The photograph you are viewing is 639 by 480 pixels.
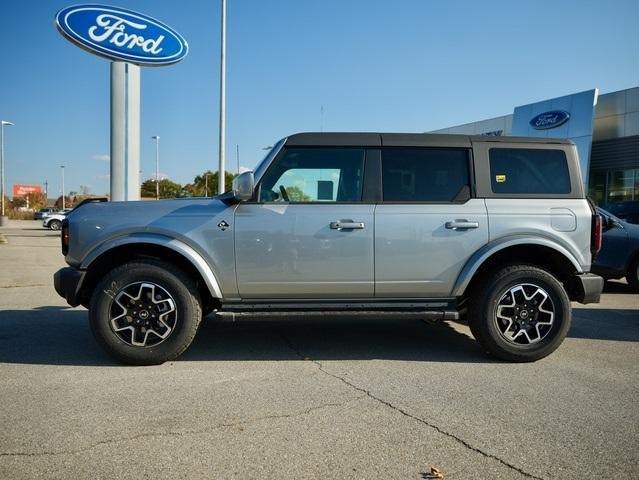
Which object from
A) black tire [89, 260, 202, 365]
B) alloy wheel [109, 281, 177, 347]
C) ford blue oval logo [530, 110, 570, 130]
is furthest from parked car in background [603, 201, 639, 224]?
ford blue oval logo [530, 110, 570, 130]

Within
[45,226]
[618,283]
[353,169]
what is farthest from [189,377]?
[45,226]

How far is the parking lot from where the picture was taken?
2643mm

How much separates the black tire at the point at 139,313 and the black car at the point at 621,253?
24.8 feet

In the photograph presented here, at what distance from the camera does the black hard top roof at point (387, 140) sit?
4559 millimetres

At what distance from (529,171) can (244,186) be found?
105 inches

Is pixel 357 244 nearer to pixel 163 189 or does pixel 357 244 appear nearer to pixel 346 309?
pixel 346 309

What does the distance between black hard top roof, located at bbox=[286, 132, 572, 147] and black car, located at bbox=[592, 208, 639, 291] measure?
498 cm

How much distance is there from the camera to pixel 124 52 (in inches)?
543

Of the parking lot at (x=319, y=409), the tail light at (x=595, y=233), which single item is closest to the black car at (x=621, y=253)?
the parking lot at (x=319, y=409)

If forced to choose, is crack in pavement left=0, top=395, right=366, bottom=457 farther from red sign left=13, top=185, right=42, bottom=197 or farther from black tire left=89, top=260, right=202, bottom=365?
red sign left=13, top=185, right=42, bottom=197

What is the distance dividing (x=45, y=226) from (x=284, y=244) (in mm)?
35259

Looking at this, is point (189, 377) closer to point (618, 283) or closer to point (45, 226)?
point (618, 283)

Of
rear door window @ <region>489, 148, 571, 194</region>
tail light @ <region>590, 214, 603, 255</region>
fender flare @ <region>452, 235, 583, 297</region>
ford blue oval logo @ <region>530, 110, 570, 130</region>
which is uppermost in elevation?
ford blue oval logo @ <region>530, 110, 570, 130</region>

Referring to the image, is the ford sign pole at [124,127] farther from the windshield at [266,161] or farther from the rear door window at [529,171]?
the rear door window at [529,171]
